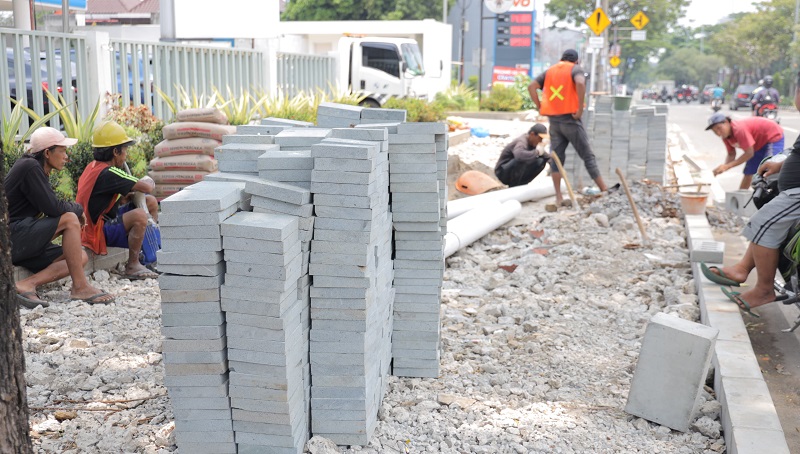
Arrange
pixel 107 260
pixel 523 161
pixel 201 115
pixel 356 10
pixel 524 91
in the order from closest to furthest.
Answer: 1. pixel 107 260
2. pixel 201 115
3. pixel 523 161
4. pixel 524 91
5. pixel 356 10

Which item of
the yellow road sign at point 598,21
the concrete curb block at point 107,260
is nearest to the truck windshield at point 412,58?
the yellow road sign at point 598,21

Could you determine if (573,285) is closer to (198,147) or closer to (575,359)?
(575,359)

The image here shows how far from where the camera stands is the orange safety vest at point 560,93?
33.3ft

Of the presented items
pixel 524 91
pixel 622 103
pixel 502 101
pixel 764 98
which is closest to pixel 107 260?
pixel 622 103

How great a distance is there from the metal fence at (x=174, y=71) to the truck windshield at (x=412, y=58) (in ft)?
35.5

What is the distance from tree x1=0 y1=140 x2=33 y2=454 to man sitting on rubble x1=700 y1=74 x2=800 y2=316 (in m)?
4.64

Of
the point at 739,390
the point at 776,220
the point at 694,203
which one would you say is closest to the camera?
the point at 739,390

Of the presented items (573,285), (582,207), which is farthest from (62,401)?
(582,207)

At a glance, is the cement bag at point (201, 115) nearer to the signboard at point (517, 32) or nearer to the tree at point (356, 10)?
the tree at point (356, 10)

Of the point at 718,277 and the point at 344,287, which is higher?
the point at 344,287

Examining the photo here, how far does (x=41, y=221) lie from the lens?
5.79 m

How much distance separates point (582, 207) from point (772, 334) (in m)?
4.32

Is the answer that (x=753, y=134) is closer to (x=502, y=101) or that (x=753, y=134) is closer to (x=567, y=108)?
(x=567, y=108)

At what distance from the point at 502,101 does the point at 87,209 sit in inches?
840
